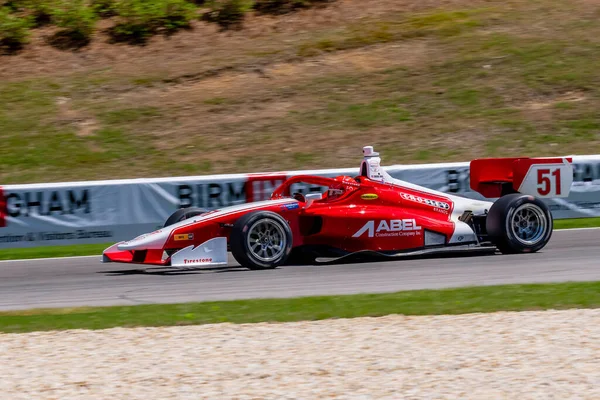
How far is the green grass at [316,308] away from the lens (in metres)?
8.00

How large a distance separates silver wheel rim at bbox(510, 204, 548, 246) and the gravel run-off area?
3879 mm

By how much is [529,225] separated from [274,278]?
350cm

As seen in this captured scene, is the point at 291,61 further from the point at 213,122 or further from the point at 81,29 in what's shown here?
the point at 81,29

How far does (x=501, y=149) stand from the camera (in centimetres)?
2134

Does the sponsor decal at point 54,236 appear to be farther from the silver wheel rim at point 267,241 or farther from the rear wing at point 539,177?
the rear wing at point 539,177

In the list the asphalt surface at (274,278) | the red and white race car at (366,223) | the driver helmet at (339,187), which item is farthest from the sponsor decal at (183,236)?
the driver helmet at (339,187)

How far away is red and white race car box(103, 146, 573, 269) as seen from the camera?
10883 millimetres

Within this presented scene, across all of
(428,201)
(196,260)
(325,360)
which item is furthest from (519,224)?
(325,360)

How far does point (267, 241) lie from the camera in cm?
1103

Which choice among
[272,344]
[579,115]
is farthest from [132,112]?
[272,344]

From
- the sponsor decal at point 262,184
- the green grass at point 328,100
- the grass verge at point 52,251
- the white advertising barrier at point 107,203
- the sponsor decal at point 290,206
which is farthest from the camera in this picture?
the green grass at point 328,100

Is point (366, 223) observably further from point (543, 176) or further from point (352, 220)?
point (543, 176)

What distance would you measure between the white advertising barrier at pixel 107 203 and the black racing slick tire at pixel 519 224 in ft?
13.6

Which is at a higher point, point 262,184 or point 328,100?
point 328,100
